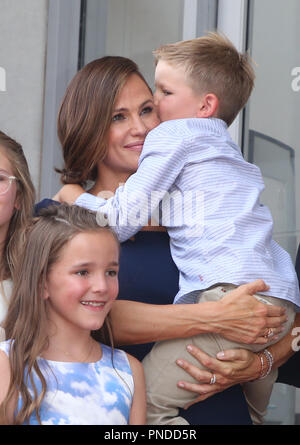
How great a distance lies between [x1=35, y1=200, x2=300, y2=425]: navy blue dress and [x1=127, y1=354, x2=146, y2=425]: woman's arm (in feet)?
0.58

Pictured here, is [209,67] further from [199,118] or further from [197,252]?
[197,252]

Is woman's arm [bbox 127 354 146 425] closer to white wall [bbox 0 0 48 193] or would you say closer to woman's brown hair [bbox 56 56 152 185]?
woman's brown hair [bbox 56 56 152 185]

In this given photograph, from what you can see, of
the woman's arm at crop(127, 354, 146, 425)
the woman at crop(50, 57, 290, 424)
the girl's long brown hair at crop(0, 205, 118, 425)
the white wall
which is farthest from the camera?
the white wall

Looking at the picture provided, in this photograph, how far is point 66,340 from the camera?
155 centimetres

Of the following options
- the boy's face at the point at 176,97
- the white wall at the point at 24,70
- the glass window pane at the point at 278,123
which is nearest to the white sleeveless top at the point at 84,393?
the boy's face at the point at 176,97

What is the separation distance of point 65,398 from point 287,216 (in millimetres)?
1571

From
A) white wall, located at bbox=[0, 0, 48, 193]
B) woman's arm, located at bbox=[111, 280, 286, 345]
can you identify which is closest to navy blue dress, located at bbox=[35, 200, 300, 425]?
woman's arm, located at bbox=[111, 280, 286, 345]

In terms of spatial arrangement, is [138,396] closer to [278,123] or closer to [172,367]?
[172,367]

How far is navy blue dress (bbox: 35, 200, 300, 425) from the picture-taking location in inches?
67.7

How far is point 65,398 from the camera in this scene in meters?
1.46

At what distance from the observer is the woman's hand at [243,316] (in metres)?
1.65

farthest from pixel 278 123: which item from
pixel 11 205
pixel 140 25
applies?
pixel 11 205
